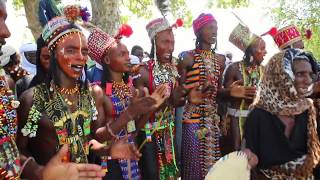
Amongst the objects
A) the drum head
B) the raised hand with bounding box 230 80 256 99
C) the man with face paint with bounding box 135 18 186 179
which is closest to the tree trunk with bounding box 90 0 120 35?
the man with face paint with bounding box 135 18 186 179

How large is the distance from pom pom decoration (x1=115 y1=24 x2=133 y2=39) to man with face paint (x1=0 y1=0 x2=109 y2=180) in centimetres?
186

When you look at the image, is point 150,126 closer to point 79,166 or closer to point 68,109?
point 68,109

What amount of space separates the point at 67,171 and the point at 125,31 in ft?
7.40

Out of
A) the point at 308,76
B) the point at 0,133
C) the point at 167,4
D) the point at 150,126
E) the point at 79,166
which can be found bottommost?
the point at 150,126

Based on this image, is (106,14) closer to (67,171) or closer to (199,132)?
(199,132)

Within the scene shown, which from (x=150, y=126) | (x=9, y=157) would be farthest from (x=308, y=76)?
(x=9, y=157)

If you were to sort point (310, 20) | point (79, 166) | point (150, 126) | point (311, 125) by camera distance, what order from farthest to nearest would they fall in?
point (310, 20)
point (150, 126)
point (311, 125)
point (79, 166)

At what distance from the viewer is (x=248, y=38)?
644 cm

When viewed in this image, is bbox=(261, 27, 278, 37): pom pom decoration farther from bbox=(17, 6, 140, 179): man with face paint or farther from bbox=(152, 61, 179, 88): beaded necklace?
bbox=(17, 6, 140, 179): man with face paint

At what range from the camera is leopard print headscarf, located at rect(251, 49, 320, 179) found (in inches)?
141

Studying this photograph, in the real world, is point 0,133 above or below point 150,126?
above

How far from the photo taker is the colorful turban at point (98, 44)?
448 centimetres

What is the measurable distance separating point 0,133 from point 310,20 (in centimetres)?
1954

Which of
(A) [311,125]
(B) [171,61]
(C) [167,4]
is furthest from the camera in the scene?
(C) [167,4]
